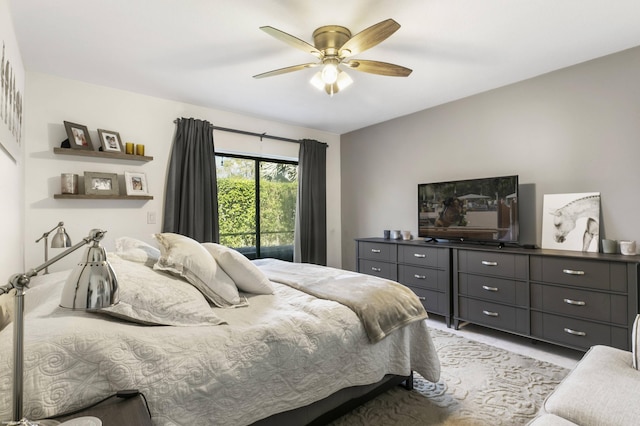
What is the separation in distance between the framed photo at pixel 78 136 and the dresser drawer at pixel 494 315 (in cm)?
400

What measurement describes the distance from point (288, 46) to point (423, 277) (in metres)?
2.69

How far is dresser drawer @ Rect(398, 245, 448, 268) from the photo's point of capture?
346 cm

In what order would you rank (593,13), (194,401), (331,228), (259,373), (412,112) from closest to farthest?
(194,401) < (259,373) < (593,13) < (412,112) < (331,228)

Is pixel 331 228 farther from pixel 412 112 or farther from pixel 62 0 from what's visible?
pixel 62 0

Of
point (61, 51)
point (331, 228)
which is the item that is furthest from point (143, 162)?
point (331, 228)

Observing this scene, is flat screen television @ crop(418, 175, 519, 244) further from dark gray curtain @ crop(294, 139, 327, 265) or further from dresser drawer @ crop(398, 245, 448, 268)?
dark gray curtain @ crop(294, 139, 327, 265)

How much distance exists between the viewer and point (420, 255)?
3.61 meters

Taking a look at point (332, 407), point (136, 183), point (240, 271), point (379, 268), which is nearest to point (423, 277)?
point (379, 268)

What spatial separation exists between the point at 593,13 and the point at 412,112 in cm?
217

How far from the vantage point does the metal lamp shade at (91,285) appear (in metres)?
0.78

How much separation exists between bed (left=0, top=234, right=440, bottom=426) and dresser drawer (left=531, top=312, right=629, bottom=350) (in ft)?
4.38

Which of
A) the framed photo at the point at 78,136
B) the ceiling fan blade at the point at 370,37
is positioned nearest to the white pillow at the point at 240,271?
the ceiling fan blade at the point at 370,37

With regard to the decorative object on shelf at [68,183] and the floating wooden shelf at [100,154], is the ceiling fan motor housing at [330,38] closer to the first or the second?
the floating wooden shelf at [100,154]

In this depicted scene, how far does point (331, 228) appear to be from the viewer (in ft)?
17.2
